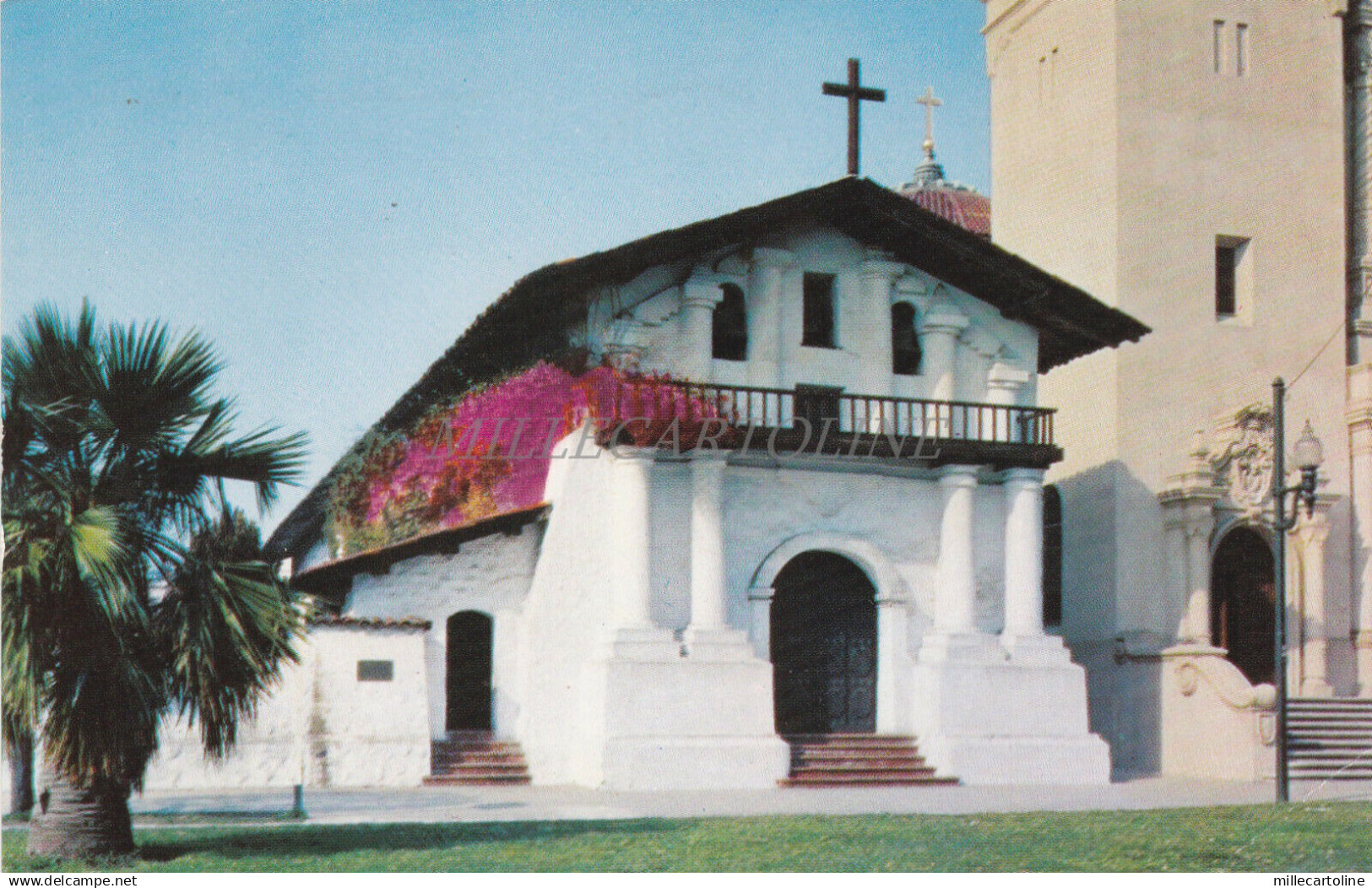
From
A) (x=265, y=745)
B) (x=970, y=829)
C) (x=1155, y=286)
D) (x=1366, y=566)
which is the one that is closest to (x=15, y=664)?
(x=970, y=829)

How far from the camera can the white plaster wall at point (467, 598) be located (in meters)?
23.6

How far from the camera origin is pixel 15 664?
11844 mm

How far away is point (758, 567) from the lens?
75.9 ft

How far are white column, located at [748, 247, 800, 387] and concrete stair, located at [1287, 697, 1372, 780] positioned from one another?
8.91 m

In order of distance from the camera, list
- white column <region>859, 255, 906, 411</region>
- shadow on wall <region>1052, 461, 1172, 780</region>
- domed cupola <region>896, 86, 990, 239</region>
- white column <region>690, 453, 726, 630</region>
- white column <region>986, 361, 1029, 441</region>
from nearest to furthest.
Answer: white column <region>690, 453, 726, 630</region> → white column <region>859, 255, 906, 411</region> → white column <region>986, 361, 1029, 441</region> → shadow on wall <region>1052, 461, 1172, 780</region> → domed cupola <region>896, 86, 990, 239</region>

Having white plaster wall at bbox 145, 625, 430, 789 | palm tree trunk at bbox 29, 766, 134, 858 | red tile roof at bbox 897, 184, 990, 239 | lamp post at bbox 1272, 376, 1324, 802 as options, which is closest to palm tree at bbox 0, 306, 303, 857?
palm tree trunk at bbox 29, 766, 134, 858

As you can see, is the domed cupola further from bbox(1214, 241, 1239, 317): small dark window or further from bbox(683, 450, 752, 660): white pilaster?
bbox(683, 450, 752, 660): white pilaster

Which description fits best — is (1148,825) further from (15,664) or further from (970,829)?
(15,664)

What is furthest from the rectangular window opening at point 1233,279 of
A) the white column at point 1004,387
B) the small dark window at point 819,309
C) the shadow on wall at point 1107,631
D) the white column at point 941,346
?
the small dark window at point 819,309

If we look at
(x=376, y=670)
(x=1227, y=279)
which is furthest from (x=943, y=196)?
(x=376, y=670)

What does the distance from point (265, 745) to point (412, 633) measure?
2486 mm

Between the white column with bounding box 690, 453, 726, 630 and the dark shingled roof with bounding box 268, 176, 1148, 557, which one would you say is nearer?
the white column with bounding box 690, 453, 726, 630

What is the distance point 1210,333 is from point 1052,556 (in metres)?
4.61

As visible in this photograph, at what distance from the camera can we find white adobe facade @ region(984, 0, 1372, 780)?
27.5 metres
